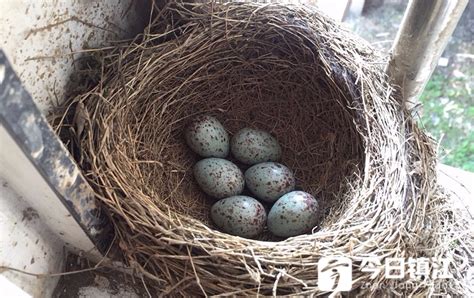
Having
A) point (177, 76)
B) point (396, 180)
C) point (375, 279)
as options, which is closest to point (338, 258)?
point (375, 279)

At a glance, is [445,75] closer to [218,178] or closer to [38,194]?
[218,178]

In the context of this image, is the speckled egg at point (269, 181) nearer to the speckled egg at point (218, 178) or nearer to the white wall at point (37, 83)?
the speckled egg at point (218, 178)

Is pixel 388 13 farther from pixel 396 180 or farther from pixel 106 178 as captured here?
pixel 106 178

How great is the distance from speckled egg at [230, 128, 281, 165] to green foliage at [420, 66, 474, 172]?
0.65 metres

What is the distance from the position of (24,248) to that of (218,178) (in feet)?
1.61

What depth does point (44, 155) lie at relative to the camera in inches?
36.4

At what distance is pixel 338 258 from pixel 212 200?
1.53 ft

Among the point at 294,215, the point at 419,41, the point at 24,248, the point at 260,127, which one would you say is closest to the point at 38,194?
the point at 24,248

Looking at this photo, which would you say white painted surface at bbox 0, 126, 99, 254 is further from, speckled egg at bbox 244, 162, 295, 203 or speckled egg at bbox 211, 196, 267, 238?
speckled egg at bbox 244, 162, 295, 203

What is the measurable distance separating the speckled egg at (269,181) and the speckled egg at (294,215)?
67 millimetres

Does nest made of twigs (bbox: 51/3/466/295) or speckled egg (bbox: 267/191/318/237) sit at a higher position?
nest made of twigs (bbox: 51/3/466/295)

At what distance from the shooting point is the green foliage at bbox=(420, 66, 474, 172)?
1874mm

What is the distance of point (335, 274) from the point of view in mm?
1051

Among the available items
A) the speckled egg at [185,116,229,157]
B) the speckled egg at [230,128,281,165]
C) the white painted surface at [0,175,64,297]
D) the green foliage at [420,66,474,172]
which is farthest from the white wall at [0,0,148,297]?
the green foliage at [420,66,474,172]
